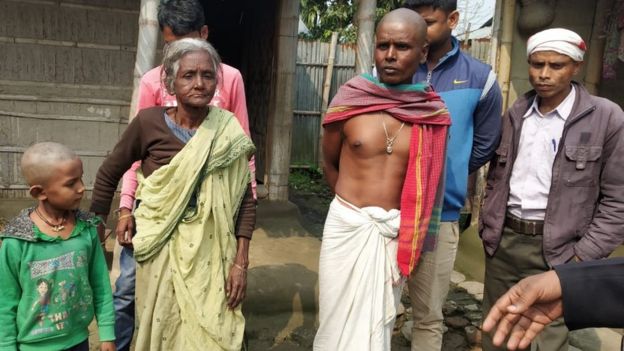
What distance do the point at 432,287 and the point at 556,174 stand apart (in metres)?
0.79

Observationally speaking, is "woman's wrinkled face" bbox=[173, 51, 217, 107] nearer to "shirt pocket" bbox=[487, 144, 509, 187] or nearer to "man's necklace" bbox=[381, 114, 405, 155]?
"man's necklace" bbox=[381, 114, 405, 155]

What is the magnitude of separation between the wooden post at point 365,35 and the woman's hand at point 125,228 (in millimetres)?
2907

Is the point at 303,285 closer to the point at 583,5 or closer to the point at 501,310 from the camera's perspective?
the point at 501,310

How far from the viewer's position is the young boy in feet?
5.71

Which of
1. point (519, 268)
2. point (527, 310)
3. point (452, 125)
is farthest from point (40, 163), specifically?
point (519, 268)

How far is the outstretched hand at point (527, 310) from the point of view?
127 cm

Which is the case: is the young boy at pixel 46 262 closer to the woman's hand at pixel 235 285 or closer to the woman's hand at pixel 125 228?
the woman's hand at pixel 125 228

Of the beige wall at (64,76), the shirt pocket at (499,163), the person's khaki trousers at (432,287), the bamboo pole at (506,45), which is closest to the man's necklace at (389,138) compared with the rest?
the person's khaki trousers at (432,287)

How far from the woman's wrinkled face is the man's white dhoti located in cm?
76

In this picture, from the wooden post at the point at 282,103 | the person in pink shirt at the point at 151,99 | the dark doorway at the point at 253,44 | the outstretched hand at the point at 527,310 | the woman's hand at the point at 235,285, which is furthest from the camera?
the dark doorway at the point at 253,44

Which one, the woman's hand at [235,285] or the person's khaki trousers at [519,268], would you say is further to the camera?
the person's khaki trousers at [519,268]

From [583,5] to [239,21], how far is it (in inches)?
201

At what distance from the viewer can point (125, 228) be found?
2291 millimetres

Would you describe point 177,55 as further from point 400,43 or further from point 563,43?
point 563,43
